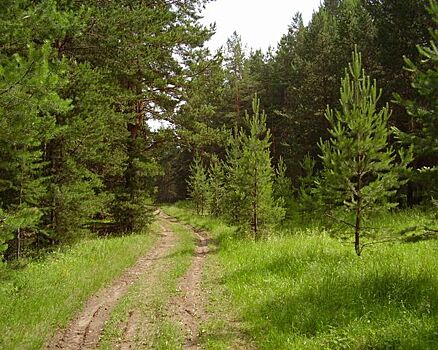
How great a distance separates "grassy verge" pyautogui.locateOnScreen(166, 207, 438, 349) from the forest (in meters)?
0.04

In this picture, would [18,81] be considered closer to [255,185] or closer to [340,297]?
[340,297]

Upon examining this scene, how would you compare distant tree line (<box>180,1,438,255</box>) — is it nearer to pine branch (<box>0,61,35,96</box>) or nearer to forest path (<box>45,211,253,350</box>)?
forest path (<box>45,211,253,350</box>)

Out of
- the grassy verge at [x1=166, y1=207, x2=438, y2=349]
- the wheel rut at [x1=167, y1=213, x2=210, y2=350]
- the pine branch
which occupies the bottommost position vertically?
the wheel rut at [x1=167, y1=213, x2=210, y2=350]

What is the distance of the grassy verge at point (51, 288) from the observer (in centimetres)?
730

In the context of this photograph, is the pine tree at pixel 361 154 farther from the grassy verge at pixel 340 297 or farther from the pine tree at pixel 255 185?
the pine tree at pixel 255 185

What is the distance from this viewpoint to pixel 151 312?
347 inches

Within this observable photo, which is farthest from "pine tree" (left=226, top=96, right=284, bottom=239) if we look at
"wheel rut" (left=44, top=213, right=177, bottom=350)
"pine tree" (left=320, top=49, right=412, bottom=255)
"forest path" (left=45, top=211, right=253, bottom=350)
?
"wheel rut" (left=44, top=213, right=177, bottom=350)

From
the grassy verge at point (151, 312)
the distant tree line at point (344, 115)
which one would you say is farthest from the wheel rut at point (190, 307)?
the distant tree line at point (344, 115)

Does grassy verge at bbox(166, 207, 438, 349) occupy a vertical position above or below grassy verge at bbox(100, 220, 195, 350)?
above

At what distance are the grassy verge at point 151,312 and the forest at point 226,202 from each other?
0.07 metres

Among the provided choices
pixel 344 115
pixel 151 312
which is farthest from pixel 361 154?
pixel 151 312

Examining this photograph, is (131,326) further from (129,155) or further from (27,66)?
(129,155)

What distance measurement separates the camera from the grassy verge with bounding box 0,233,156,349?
7301 mm

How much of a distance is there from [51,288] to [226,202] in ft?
35.1
